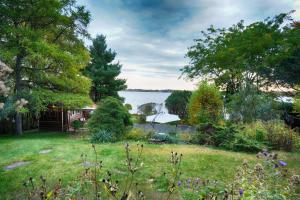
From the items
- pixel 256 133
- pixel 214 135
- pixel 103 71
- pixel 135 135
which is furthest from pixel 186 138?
pixel 103 71

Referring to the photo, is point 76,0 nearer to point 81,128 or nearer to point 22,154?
point 81,128

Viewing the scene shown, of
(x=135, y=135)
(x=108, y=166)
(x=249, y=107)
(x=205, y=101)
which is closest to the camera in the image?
(x=108, y=166)

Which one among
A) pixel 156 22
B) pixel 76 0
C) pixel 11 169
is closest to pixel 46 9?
pixel 76 0

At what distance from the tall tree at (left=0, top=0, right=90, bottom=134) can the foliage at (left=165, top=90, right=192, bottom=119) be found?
11767 mm

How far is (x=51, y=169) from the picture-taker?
6.36m

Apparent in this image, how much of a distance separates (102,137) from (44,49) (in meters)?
5.41

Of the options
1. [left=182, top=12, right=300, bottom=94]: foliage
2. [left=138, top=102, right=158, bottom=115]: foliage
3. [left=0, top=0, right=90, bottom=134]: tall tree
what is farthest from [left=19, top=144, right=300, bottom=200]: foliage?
[left=138, top=102, right=158, bottom=115]: foliage

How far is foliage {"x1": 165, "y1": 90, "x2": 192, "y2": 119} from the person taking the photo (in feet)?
83.0

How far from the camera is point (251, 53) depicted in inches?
756

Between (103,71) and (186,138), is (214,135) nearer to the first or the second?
(186,138)

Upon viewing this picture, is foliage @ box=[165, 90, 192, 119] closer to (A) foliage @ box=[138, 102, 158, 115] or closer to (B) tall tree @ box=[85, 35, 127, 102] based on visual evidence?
(A) foliage @ box=[138, 102, 158, 115]

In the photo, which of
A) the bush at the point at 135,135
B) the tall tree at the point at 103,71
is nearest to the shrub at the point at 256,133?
the bush at the point at 135,135

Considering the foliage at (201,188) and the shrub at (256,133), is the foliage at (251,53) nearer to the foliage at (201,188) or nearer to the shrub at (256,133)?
the shrub at (256,133)

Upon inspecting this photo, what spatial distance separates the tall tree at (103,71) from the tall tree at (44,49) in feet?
41.3
